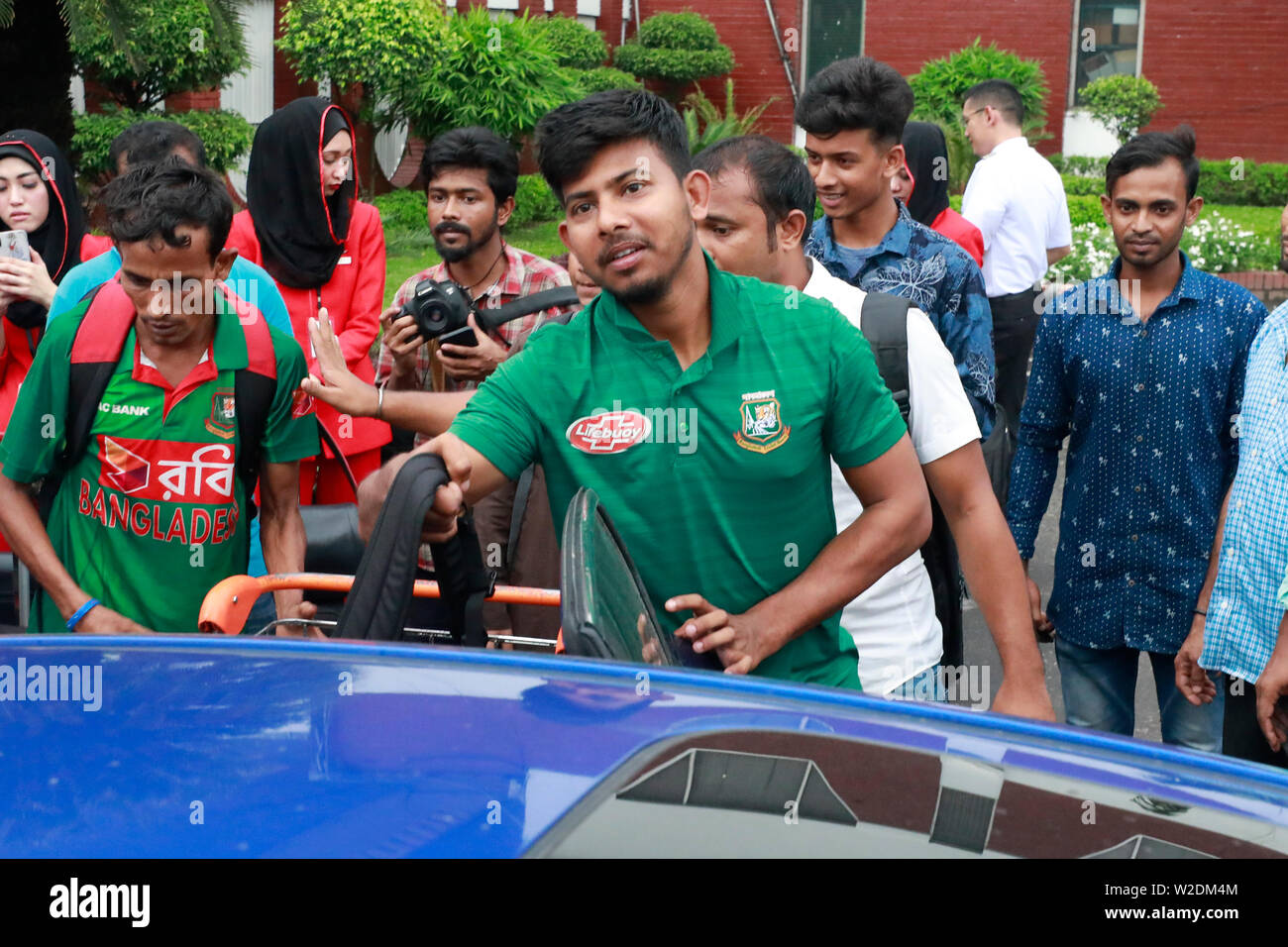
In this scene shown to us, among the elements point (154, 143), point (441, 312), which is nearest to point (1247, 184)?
point (154, 143)

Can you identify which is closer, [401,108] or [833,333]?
[833,333]

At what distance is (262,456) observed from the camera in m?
3.47

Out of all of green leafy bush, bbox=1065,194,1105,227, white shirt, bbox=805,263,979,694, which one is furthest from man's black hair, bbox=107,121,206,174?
green leafy bush, bbox=1065,194,1105,227

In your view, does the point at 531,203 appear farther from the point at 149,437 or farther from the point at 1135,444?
the point at 149,437

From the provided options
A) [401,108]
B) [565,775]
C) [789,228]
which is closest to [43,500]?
[789,228]

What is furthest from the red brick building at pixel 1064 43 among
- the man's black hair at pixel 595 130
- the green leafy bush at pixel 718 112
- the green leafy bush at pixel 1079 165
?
the man's black hair at pixel 595 130

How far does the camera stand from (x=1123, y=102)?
957 inches

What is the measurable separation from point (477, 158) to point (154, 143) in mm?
1326

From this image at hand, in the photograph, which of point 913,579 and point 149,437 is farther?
point 149,437

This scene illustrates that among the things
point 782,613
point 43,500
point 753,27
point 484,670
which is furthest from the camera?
point 753,27

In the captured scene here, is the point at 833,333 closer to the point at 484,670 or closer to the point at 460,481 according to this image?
the point at 460,481

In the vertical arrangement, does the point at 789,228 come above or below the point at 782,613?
above

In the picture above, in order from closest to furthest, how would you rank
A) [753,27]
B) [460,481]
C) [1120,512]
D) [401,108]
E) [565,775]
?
[565,775]
[460,481]
[1120,512]
[401,108]
[753,27]
